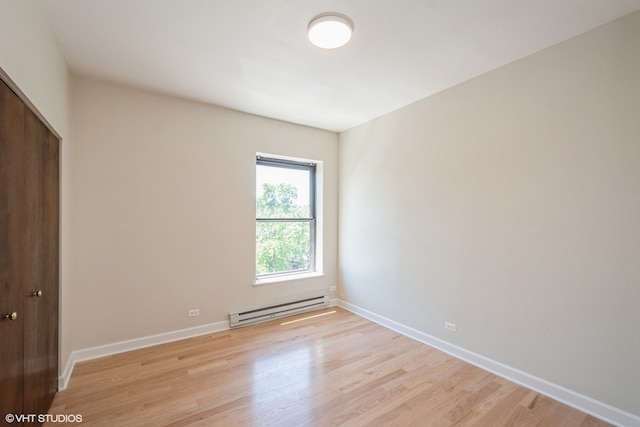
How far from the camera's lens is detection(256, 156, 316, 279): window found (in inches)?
154

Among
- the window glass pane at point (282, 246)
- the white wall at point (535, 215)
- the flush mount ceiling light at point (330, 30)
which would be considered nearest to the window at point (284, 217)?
the window glass pane at point (282, 246)

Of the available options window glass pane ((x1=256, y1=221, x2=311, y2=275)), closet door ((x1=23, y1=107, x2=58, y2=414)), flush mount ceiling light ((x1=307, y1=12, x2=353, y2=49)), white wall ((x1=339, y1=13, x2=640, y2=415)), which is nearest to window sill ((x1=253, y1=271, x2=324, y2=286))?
window glass pane ((x1=256, y1=221, x2=311, y2=275))

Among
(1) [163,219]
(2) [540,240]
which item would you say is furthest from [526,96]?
(1) [163,219]

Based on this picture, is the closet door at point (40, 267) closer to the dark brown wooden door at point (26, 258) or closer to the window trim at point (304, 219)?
the dark brown wooden door at point (26, 258)

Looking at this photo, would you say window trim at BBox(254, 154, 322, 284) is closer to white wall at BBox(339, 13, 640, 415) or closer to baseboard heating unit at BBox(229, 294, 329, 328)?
baseboard heating unit at BBox(229, 294, 329, 328)

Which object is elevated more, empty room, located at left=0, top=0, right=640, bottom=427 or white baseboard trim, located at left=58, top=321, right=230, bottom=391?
empty room, located at left=0, top=0, right=640, bottom=427

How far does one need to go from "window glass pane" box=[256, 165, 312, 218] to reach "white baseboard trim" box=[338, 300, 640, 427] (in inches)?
81.7

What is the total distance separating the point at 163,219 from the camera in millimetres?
3088

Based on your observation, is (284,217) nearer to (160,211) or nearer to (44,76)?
(160,211)

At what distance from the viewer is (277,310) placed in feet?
12.4

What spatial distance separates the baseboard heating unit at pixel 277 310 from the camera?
351 centimetres

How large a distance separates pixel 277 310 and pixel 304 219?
136 centimetres

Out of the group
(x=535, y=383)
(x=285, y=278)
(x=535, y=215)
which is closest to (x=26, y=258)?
(x=285, y=278)

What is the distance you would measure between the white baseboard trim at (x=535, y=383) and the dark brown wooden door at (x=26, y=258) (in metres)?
3.24
